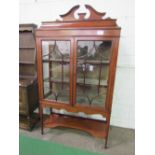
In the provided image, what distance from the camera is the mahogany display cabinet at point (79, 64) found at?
1.83 meters

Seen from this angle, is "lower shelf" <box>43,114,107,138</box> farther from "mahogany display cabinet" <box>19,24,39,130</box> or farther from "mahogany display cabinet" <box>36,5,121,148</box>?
"mahogany display cabinet" <box>19,24,39,130</box>

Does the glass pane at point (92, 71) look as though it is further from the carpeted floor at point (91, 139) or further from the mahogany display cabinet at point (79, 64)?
the carpeted floor at point (91, 139)

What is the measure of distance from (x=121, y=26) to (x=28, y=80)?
5.40 ft

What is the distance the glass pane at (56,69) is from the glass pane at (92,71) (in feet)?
0.58

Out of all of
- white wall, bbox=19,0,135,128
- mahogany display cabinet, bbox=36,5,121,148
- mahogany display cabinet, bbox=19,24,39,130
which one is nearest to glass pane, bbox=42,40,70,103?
mahogany display cabinet, bbox=36,5,121,148

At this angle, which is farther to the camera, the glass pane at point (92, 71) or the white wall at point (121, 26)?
the white wall at point (121, 26)

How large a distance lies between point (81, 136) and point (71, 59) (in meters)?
1.16

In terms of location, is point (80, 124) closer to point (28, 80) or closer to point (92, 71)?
point (92, 71)

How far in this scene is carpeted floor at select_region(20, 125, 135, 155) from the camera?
6.84 feet

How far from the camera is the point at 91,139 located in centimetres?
228

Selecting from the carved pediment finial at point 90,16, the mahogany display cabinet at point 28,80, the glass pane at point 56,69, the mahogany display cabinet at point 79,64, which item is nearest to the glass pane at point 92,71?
the mahogany display cabinet at point 79,64
